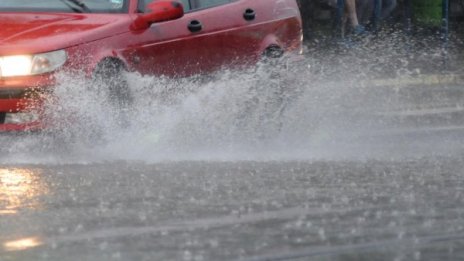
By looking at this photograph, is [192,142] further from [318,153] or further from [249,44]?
[249,44]

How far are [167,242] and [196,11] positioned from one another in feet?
17.3

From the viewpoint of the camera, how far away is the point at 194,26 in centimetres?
1129

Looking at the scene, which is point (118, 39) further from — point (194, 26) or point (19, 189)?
point (19, 189)

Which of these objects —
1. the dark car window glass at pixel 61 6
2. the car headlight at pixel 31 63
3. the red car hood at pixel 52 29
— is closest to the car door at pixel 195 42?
the red car hood at pixel 52 29

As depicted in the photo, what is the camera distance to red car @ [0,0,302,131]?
9.84m

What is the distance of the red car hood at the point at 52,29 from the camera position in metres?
9.91

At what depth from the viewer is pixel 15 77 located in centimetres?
983

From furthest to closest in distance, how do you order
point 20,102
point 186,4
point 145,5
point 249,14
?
point 249,14, point 186,4, point 145,5, point 20,102

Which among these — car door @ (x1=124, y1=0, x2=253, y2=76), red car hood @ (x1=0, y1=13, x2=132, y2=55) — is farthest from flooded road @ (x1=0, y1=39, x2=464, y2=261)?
red car hood @ (x1=0, y1=13, x2=132, y2=55)

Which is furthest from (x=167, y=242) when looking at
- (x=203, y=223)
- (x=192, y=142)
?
(x=192, y=142)

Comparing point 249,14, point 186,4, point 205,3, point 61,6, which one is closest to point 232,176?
point 61,6

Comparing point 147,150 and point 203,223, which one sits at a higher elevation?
point 203,223

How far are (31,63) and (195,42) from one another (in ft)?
5.80

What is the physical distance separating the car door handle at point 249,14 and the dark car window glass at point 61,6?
1.48m
